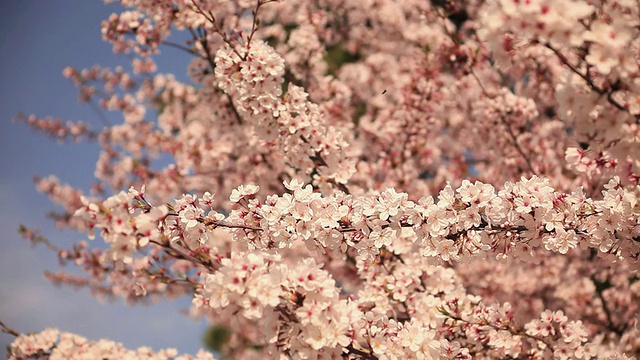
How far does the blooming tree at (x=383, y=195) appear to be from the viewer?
229 cm

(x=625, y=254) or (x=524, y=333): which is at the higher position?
(x=625, y=254)

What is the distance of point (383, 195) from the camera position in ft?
9.38

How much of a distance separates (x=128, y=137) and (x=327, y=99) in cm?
403

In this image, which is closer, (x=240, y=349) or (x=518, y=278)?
(x=518, y=278)

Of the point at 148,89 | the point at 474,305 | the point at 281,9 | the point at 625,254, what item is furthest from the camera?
the point at 281,9

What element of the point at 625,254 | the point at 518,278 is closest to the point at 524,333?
the point at 625,254

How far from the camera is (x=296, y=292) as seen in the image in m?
2.47

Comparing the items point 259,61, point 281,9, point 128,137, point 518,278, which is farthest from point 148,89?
point 518,278

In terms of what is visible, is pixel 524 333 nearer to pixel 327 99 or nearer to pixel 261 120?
pixel 261 120

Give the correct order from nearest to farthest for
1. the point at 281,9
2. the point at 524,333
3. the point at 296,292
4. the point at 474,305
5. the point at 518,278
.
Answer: the point at 296,292 → the point at 524,333 → the point at 474,305 → the point at 518,278 → the point at 281,9

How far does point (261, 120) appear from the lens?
4082mm

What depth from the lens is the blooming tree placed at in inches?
90.1

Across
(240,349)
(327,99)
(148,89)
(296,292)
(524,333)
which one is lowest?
(524,333)

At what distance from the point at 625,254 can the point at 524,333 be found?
3.05 feet
